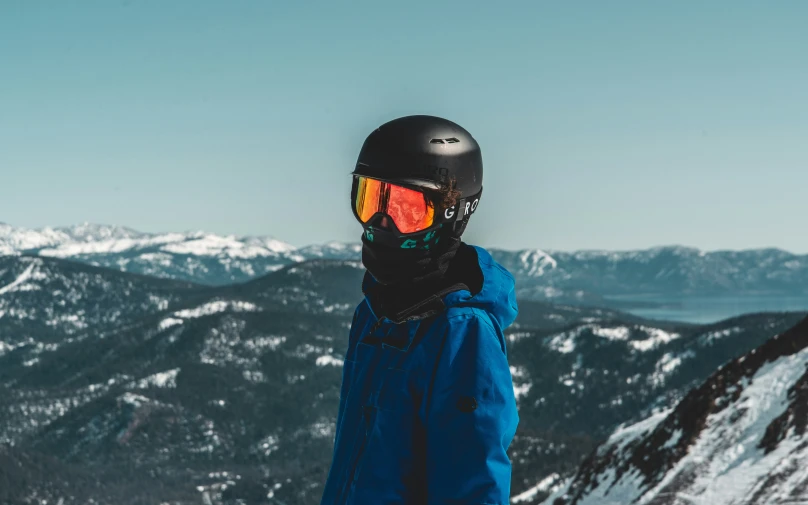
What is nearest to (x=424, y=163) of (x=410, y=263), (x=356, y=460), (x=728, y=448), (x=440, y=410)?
(x=410, y=263)

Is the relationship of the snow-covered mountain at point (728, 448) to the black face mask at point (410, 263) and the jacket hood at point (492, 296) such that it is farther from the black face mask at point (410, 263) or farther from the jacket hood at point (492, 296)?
the black face mask at point (410, 263)

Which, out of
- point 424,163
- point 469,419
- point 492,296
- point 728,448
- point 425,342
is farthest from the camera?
point 728,448

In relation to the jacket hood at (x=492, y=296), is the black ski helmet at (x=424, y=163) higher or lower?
higher

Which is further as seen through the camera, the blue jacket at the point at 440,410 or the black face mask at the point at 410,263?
the black face mask at the point at 410,263

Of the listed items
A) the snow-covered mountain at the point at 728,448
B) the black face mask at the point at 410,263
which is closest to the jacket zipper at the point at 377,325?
the black face mask at the point at 410,263

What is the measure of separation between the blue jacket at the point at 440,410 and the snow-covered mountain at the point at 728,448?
21585 millimetres

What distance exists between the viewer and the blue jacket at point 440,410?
12.8ft

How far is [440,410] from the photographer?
13.0 ft

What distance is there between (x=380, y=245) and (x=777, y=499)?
22.5 m

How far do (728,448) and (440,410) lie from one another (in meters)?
31.8

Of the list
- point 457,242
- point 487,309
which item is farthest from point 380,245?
point 487,309

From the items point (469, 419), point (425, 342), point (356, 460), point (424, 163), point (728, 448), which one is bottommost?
point (728, 448)

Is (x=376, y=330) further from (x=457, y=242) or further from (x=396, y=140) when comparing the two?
(x=396, y=140)

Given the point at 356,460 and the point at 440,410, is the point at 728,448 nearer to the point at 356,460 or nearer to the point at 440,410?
the point at 356,460
